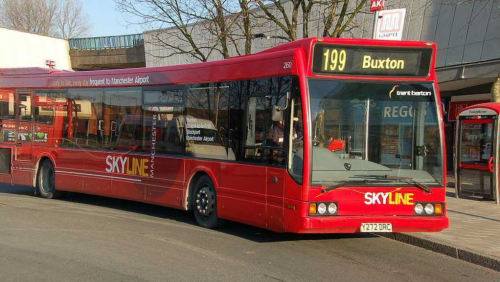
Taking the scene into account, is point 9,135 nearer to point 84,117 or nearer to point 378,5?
point 84,117

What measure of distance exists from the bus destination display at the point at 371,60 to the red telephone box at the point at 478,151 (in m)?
5.47

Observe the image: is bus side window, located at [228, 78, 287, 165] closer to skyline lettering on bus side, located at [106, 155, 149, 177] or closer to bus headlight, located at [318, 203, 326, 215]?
bus headlight, located at [318, 203, 326, 215]

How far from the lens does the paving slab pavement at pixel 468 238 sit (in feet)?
23.5

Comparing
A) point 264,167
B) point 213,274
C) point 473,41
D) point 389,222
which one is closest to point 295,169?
point 264,167

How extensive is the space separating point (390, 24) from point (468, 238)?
485 cm

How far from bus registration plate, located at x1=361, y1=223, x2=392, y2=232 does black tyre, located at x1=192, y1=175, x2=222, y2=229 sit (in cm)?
276

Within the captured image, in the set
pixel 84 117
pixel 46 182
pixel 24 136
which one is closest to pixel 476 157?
pixel 84 117

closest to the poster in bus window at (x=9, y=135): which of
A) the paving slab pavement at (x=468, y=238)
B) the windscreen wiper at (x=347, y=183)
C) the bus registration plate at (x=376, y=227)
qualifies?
the windscreen wiper at (x=347, y=183)

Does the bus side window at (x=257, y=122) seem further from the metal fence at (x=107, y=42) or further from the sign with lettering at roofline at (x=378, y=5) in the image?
the metal fence at (x=107, y=42)

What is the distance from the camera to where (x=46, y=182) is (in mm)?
13273

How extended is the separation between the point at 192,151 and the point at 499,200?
295 inches

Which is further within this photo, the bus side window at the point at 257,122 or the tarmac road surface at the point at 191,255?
the bus side window at the point at 257,122

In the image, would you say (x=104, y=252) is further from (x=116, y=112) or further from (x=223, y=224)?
(x=116, y=112)

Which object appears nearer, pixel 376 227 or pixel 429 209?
pixel 376 227
